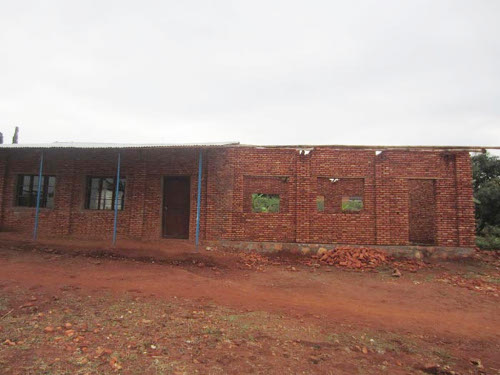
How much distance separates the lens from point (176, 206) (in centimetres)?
1047

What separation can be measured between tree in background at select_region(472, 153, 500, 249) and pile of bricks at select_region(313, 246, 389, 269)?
21.9 feet

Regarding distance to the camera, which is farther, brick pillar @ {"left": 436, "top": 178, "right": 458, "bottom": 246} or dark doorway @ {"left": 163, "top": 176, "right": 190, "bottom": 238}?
dark doorway @ {"left": 163, "top": 176, "right": 190, "bottom": 238}

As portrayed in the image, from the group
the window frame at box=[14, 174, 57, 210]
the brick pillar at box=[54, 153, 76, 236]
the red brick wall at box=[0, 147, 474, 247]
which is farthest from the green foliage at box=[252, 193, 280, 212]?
the window frame at box=[14, 174, 57, 210]

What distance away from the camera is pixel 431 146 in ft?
30.3

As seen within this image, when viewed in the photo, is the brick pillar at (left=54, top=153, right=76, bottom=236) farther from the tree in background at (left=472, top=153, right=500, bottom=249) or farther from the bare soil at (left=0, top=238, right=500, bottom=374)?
the tree in background at (left=472, top=153, right=500, bottom=249)

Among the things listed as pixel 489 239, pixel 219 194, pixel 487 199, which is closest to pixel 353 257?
pixel 219 194

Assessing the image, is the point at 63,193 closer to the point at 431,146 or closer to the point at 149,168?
the point at 149,168

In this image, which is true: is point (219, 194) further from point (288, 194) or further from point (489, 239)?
point (489, 239)

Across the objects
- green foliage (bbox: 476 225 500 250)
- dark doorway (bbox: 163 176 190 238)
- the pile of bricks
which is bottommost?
the pile of bricks

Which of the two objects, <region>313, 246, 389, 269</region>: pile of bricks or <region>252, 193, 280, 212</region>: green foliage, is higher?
<region>252, 193, 280, 212</region>: green foliage

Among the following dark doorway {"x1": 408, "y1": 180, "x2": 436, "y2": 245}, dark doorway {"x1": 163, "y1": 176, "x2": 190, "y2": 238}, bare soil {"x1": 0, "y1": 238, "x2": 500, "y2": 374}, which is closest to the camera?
bare soil {"x1": 0, "y1": 238, "x2": 500, "y2": 374}

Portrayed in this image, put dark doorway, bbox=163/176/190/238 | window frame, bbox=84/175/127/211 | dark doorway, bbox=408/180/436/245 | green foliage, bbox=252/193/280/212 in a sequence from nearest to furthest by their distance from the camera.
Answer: dark doorway, bbox=163/176/190/238 → window frame, bbox=84/175/127/211 → dark doorway, bbox=408/180/436/245 → green foliage, bbox=252/193/280/212

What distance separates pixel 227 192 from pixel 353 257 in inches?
173

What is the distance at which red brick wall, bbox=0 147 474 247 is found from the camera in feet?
31.0
